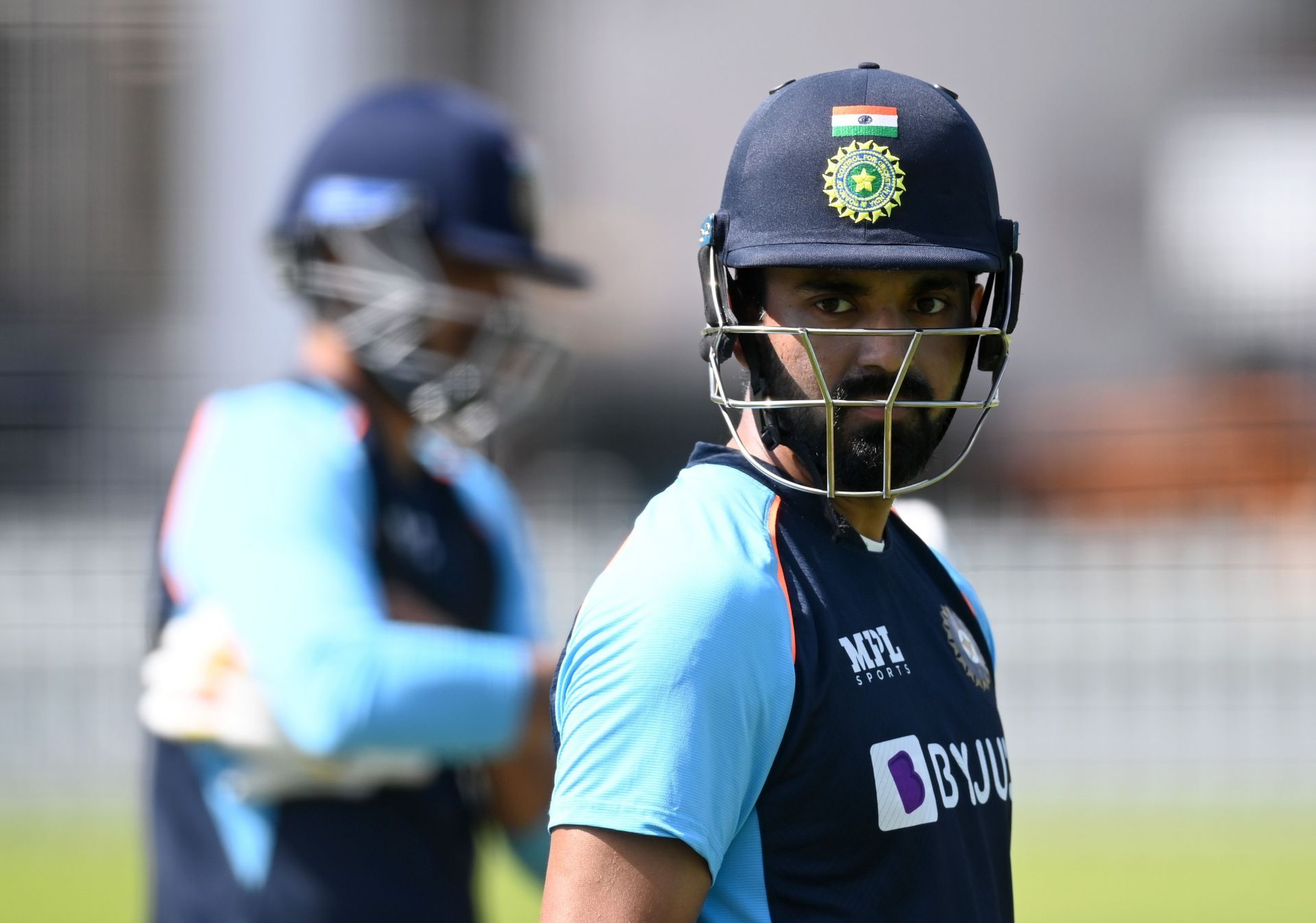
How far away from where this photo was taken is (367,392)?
3865mm

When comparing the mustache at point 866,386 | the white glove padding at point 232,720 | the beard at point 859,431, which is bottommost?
the white glove padding at point 232,720

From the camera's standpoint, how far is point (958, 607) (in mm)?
2572

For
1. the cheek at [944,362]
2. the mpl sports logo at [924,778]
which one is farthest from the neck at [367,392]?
the mpl sports logo at [924,778]

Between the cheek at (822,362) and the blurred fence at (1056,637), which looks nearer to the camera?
the cheek at (822,362)

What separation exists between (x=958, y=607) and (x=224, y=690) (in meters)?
1.54

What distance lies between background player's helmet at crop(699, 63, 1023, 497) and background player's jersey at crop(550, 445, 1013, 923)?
0.14 meters

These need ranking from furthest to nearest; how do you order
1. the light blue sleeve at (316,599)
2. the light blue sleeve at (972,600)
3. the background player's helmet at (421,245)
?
the background player's helmet at (421,245)
the light blue sleeve at (316,599)
the light blue sleeve at (972,600)

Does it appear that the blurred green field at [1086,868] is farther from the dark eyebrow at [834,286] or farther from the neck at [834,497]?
the dark eyebrow at [834,286]

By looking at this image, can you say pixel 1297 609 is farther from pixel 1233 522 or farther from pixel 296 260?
pixel 296 260

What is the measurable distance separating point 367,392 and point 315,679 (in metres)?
0.79

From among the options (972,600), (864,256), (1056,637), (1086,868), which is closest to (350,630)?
(972,600)

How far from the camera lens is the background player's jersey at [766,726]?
193 cm

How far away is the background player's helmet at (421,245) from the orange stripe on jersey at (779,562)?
1.84 meters

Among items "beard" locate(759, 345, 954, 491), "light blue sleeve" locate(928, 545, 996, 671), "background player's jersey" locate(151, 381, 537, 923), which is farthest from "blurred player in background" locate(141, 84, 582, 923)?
"beard" locate(759, 345, 954, 491)
